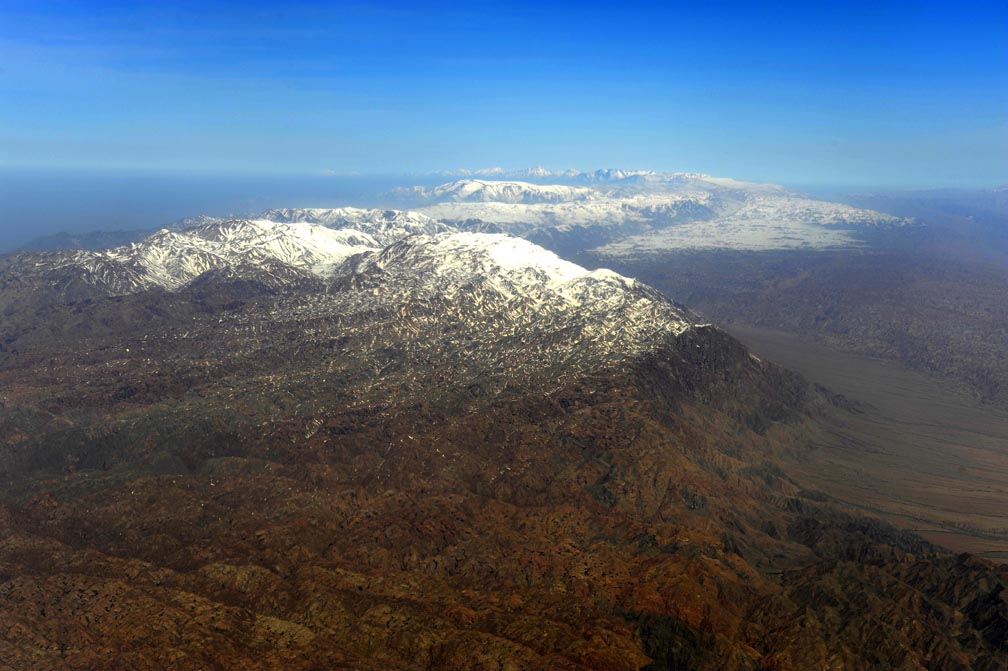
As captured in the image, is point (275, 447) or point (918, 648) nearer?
point (918, 648)

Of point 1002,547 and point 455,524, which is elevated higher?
point 455,524

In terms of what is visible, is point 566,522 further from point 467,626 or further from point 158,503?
point 158,503

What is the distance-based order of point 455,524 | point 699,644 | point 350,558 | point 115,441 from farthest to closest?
point 115,441 < point 455,524 < point 350,558 < point 699,644

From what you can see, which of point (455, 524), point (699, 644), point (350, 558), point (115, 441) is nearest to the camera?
point (699, 644)

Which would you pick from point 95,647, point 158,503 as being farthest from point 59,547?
point 95,647

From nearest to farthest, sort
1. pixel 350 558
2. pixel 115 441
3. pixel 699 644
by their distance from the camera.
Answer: pixel 699 644 → pixel 350 558 → pixel 115 441

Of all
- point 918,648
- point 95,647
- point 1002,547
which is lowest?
point 1002,547

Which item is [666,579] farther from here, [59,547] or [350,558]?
[59,547]

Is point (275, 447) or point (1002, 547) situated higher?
point (275, 447)

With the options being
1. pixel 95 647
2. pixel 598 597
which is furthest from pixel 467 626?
pixel 95 647
